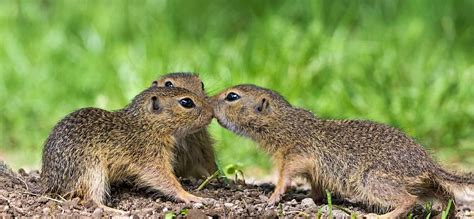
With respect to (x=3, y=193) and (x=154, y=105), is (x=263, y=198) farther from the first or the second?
(x=3, y=193)

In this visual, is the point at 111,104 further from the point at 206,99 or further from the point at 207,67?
the point at 206,99

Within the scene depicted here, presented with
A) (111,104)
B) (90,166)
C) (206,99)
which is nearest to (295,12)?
(111,104)

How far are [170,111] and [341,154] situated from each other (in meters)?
1.21

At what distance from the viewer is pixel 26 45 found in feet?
40.9

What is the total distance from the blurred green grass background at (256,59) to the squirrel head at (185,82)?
5.60 feet

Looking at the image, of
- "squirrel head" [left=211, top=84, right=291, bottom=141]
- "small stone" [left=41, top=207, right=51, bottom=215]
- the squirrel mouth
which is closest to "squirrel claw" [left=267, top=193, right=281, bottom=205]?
"squirrel head" [left=211, top=84, right=291, bottom=141]

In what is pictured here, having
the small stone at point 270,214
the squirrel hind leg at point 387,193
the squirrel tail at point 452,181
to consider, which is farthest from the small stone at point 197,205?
the squirrel tail at point 452,181

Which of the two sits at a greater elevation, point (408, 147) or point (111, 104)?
point (111, 104)

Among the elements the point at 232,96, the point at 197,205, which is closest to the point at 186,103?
the point at 232,96

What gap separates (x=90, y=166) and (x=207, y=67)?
4622 millimetres

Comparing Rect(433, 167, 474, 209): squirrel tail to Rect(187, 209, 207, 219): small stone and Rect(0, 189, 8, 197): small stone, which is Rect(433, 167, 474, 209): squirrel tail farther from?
Rect(0, 189, 8, 197): small stone

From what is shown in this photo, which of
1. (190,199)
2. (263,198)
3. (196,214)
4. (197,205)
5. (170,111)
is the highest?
(170,111)

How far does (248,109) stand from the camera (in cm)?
704

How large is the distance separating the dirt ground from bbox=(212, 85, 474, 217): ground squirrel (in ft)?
0.59
